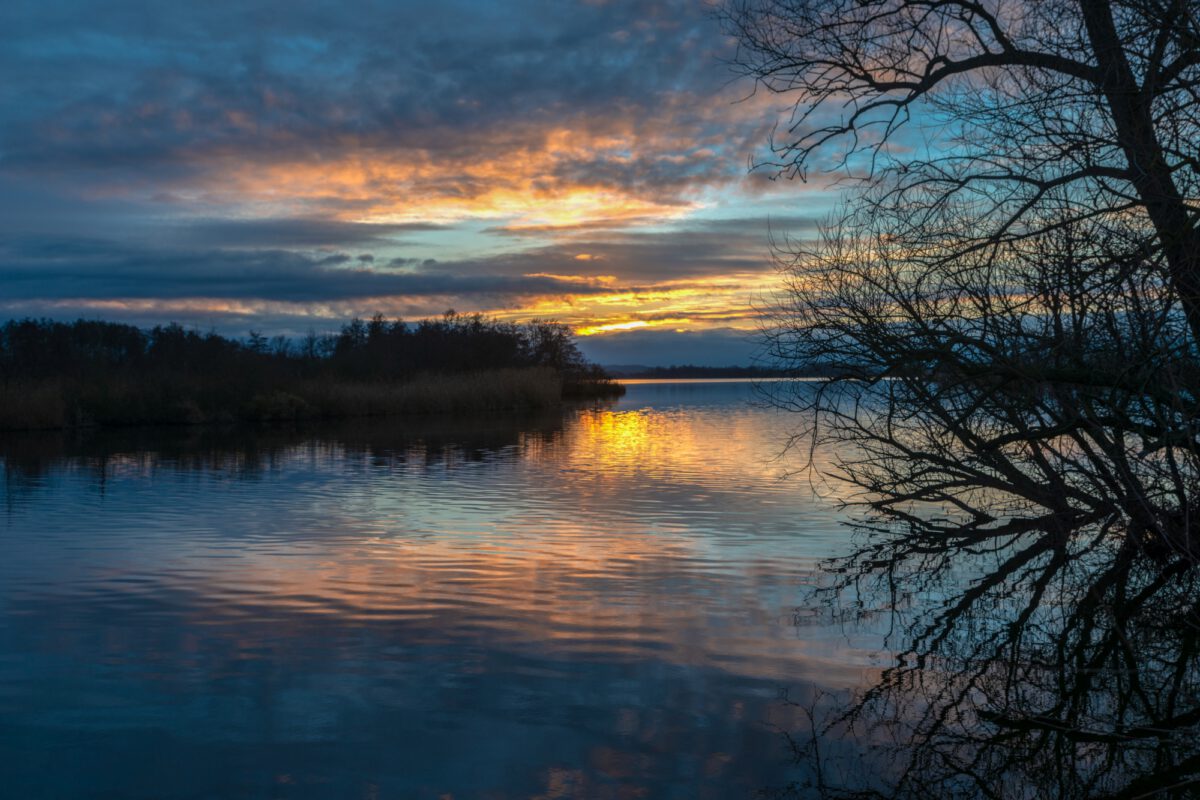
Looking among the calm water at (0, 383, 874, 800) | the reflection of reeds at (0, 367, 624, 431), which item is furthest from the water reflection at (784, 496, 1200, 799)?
the reflection of reeds at (0, 367, 624, 431)

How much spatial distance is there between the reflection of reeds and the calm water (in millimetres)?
16713

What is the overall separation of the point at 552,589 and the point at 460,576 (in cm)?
104

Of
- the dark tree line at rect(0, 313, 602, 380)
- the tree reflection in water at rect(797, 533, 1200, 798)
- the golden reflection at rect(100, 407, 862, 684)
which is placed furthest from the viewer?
the dark tree line at rect(0, 313, 602, 380)

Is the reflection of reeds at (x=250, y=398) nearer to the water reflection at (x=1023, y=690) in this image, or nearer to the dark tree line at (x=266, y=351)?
the dark tree line at (x=266, y=351)

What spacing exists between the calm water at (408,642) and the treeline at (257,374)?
18.1 meters

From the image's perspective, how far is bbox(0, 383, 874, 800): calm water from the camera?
16.9 feet

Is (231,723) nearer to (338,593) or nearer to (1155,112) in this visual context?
(338,593)

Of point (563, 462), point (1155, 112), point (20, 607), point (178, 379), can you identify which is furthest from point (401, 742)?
point (178, 379)

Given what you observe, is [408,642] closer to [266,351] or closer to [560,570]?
[560,570]

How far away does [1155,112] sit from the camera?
6.59m

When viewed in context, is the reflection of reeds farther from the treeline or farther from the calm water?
the calm water

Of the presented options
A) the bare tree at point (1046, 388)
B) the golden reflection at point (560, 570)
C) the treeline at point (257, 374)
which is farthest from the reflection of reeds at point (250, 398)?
the bare tree at point (1046, 388)

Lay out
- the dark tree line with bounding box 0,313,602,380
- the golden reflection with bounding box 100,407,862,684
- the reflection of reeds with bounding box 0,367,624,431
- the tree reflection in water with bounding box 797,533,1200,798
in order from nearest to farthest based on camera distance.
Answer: the tree reflection in water with bounding box 797,533,1200,798 < the golden reflection with bounding box 100,407,862,684 < the reflection of reeds with bounding box 0,367,624,431 < the dark tree line with bounding box 0,313,602,380

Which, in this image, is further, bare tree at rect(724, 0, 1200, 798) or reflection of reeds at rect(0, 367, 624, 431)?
reflection of reeds at rect(0, 367, 624, 431)
